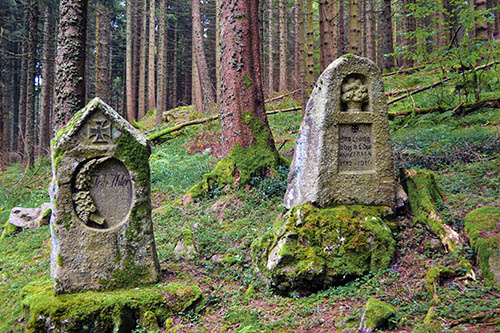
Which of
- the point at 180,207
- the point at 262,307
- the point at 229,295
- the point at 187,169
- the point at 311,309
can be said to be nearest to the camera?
the point at 311,309

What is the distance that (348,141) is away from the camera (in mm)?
5094

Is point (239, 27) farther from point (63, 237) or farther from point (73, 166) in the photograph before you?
point (63, 237)

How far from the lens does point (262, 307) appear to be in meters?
4.16

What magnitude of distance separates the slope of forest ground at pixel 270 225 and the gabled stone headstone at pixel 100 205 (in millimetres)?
674

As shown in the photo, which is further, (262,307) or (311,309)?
(262,307)

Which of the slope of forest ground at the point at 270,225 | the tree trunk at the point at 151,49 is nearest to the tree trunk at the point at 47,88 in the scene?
the tree trunk at the point at 151,49

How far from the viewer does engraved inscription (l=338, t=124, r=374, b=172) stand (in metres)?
5.07

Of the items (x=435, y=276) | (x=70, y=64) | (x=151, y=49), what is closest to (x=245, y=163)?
(x=70, y=64)

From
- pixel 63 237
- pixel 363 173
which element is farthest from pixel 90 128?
pixel 363 173

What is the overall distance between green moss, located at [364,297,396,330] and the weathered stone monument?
3.52 ft

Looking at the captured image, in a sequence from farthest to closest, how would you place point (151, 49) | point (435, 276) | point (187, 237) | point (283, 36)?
point (151, 49) < point (283, 36) < point (187, 237) < point (435, 276)

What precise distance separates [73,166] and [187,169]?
21.1 ft

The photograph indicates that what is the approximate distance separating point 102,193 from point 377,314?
10.6 feet

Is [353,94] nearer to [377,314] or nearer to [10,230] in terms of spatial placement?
[377,314]
